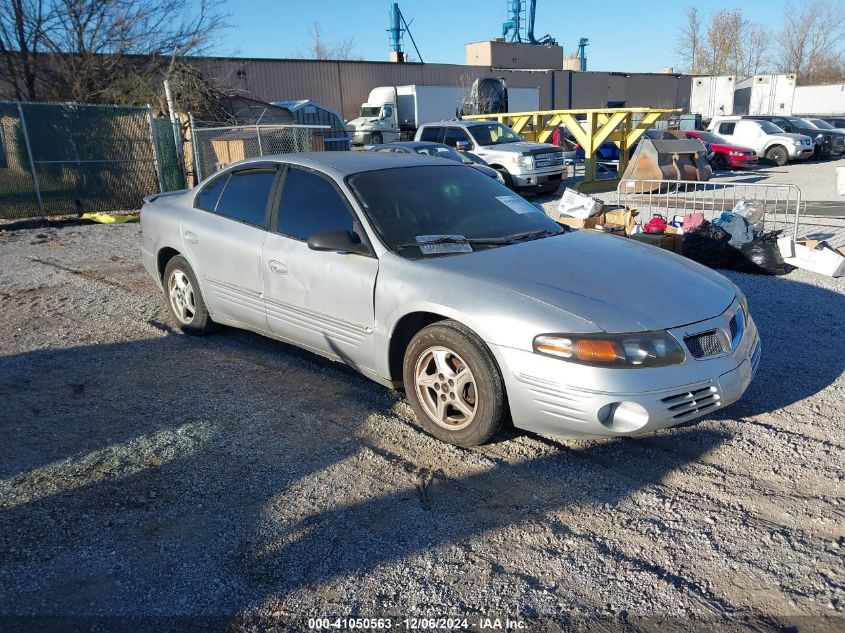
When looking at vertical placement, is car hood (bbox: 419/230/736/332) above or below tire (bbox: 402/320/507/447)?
above

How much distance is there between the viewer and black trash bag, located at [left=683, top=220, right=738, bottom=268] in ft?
25.8

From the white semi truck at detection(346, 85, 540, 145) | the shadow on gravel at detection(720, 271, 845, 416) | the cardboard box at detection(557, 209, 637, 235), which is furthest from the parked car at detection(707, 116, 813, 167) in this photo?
the shadow on gravel at detection(720, 271, 845, 416)

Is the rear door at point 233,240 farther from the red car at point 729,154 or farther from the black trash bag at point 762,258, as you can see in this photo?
the red car at point 729,154

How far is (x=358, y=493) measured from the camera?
336 centimetres

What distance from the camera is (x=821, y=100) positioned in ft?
141

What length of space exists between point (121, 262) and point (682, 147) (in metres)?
14.4

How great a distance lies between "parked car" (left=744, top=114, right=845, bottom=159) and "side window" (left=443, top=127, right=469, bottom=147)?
14.9 m

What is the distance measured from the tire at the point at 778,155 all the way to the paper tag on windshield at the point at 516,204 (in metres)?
24.3

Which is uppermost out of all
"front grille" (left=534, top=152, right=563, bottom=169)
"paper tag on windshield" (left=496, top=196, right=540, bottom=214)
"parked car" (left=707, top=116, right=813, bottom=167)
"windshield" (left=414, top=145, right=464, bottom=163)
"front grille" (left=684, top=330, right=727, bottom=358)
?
"paper tag on windshield" (left=496, top=196, right=540, bottom=214)

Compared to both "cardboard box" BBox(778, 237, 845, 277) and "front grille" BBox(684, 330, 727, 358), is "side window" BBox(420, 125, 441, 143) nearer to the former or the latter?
"cardboard box" BBox(778, 237, 845, 277)

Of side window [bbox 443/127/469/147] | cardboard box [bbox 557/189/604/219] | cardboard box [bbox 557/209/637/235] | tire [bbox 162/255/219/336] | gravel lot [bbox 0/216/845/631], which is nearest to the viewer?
gravel lot [bbox 0/216/845/631]

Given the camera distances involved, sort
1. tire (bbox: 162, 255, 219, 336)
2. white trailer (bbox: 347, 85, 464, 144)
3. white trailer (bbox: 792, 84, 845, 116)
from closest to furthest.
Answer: tire (bbox: 162, 255, 219, 336) → white trailer (bbox: 347, 85, 464, 144) → white trailer (bbox: 792, 84, 845, 116)

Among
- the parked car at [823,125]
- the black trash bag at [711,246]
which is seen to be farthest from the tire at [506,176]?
the parked car at [823,125]

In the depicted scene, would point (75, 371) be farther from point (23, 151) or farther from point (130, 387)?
point (23, 151)
